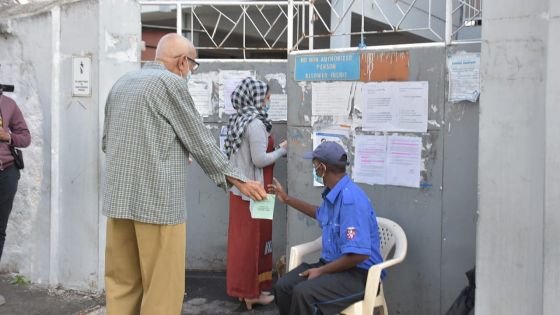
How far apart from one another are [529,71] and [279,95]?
113 inches

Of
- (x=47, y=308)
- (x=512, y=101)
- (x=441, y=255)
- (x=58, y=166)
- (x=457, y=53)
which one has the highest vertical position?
(x=457, y=53)

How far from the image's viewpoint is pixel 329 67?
425 centimetres

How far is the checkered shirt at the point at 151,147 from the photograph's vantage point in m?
2.86

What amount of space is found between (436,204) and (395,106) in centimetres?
68

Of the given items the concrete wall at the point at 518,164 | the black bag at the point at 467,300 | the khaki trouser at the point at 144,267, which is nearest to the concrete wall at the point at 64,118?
the khaki trouser at the point at 144,267

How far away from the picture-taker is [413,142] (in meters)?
3.93

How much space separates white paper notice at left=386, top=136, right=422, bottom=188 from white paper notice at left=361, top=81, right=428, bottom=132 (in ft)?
0.26

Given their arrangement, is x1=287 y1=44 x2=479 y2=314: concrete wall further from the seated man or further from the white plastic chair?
the seated man

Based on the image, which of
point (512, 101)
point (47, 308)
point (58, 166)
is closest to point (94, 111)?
point (58, 166)

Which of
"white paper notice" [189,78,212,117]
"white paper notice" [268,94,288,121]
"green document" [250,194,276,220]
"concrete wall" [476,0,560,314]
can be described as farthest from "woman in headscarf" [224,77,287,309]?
"concrete wall" [476,0,560,314]

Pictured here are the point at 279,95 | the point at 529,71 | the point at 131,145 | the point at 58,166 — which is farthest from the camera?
the point at 279,95

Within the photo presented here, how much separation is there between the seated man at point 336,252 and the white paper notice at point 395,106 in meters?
0.58

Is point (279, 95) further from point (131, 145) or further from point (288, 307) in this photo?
point (131, 145)

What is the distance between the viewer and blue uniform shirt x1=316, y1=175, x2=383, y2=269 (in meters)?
3.36
